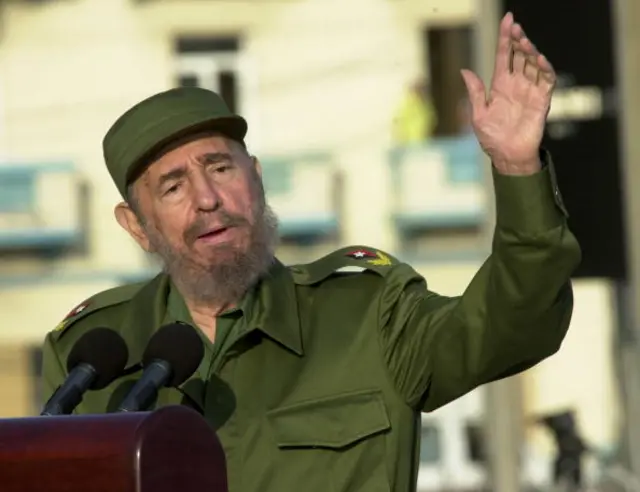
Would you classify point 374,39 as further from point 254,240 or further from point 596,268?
point 254,240

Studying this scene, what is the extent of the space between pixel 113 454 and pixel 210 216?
121 cm

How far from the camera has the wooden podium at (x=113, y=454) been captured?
2936 millimetres

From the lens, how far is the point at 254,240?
13.6 feet

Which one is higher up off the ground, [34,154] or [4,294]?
[34,154]

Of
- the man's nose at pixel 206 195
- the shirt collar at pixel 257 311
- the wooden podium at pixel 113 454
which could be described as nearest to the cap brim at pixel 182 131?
the man's nose at pixel 206 195

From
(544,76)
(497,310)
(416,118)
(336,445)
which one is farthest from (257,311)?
(416,118)

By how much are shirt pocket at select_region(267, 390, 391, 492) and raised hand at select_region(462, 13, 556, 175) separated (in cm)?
59

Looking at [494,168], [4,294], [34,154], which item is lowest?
[4,294]

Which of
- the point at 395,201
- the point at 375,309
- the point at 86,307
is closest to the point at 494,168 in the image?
the point at 375,309

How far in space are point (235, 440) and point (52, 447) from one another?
40.4 inches

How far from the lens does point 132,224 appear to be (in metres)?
4.43

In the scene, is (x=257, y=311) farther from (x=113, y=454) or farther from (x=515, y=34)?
(x=113, y=454)

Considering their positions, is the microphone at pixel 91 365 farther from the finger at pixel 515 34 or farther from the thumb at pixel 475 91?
the finger at pixel 515 34

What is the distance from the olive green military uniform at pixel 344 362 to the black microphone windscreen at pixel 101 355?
391 millimetres
